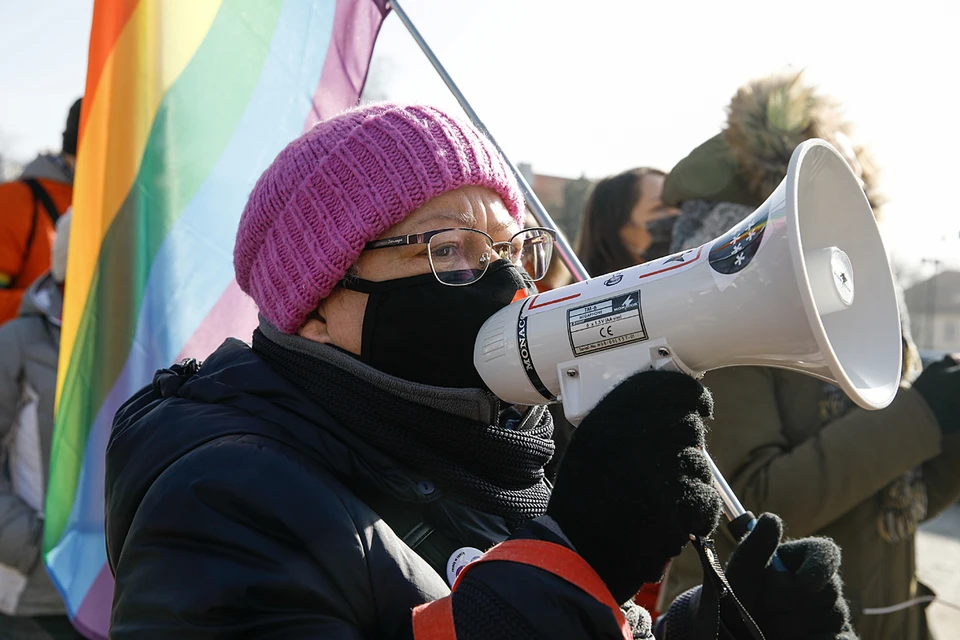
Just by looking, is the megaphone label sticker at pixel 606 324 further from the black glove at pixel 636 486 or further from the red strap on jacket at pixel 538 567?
the red strap on jacket at pixel 538 567

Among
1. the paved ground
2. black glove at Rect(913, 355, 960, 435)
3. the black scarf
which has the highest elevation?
the black scarf

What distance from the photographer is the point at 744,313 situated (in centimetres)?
129

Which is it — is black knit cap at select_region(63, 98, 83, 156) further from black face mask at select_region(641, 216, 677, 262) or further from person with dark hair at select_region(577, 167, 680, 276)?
black face mask at select_region(641, 216, 677, 262)

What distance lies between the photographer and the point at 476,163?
1.67 meters

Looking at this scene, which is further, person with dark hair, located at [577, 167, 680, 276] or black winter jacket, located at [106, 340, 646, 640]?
person with dark hair, located at [577, 167, 680, 276]

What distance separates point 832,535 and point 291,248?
6.19 ft

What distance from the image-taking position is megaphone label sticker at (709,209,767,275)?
128cm

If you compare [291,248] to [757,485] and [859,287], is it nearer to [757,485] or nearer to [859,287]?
[859,287]

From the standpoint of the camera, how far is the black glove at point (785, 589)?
150cm

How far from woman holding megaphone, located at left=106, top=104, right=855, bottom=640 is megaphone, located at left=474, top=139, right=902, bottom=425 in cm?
9

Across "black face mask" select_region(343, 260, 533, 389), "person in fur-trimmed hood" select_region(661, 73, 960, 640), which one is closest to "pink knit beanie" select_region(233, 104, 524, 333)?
"black face mask" select_region(343, 260, 533, 389)

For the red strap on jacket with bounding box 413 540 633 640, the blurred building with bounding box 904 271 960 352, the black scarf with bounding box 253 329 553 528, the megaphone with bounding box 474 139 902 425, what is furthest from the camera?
the blurred building with bounding box 904 271 960 352

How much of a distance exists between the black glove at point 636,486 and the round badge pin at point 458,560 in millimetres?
215

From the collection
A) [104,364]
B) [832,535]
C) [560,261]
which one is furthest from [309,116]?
[832,535]
